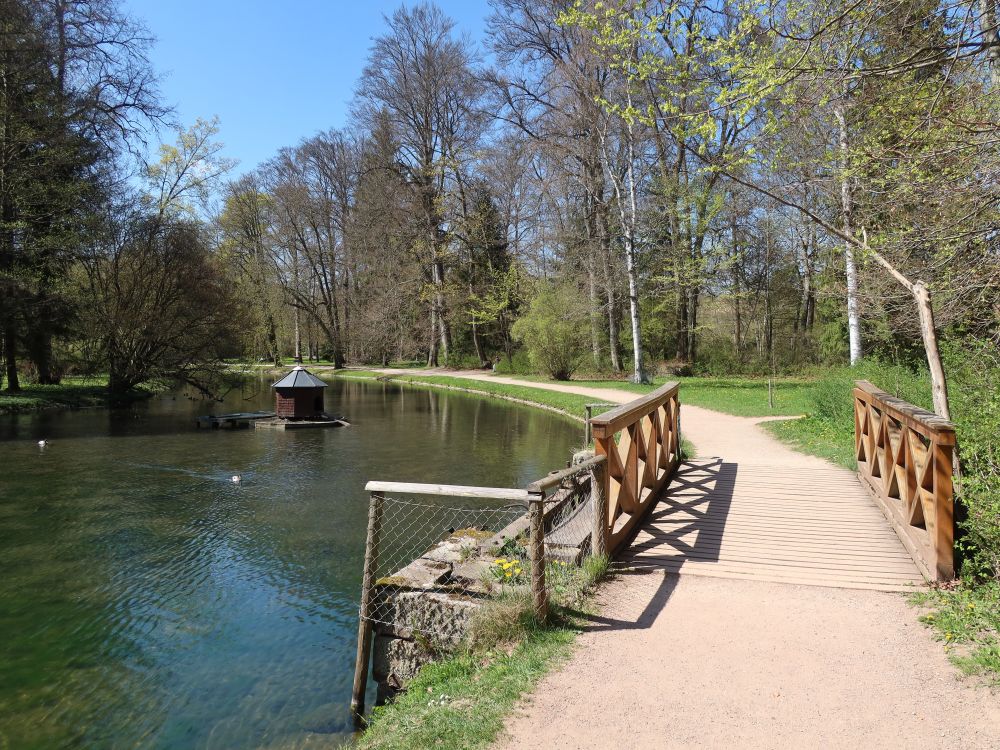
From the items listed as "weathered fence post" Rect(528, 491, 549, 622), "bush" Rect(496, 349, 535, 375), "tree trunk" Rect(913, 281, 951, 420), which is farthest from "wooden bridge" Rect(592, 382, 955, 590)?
"bush" Rect(496, 349, 535, 375)

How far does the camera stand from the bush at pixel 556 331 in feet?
95.0

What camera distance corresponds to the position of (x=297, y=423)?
18.8m

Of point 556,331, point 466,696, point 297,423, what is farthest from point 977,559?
point 556,331

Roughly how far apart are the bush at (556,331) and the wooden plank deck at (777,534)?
20216 mm

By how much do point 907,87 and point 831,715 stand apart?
7015 millimetres

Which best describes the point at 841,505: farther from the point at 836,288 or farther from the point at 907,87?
the point at 836,288

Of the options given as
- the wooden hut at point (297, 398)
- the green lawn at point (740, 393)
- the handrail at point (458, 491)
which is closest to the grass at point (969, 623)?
the handrail at point (458, 491)

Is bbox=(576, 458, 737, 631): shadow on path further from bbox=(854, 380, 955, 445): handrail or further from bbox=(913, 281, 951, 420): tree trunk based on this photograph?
bbox=(913, 281, 951, 420): tree trunk

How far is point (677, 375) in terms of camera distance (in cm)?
2883

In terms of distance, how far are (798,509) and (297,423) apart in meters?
14.9

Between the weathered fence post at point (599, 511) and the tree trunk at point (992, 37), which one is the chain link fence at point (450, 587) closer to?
the weathered fence post at point (599, 511)

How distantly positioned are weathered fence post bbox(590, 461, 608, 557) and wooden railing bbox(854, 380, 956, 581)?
2294 mm

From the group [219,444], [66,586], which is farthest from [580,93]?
[66,586]

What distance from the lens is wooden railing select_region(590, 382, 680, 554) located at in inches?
211
